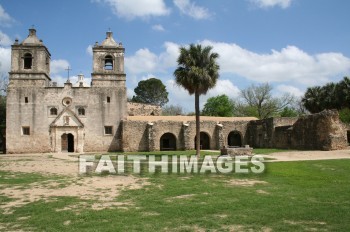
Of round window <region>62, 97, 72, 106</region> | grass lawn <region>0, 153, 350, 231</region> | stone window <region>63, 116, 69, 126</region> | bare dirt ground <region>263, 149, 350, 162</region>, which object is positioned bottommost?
grass lawn <region>0, 153, 350, 231</region>

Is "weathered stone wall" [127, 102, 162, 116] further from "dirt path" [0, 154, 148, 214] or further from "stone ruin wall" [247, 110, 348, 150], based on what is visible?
"dirt path" [0, 154, 148, 214]

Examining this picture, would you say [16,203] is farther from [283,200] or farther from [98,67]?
[98,67]

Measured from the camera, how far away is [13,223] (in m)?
6.57

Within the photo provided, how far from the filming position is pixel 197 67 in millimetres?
22328

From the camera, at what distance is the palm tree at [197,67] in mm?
22375

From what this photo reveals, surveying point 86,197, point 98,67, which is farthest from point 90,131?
point 86,197

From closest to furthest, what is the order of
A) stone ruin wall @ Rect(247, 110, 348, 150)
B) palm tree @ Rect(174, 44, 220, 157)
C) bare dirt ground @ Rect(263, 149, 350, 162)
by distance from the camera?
bare dirt ground @ Rect(263, 149, 350, 162) → palm tree @ Rect(174, 44, 220, 157) → stone ruin wall @ Rect(247, 110, 348, 150)

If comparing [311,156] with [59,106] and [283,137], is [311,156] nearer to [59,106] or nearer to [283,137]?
[283,137]

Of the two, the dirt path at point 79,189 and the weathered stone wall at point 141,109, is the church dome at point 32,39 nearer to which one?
the weathered stone wall at point 141,109

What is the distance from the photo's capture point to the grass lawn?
6246 mm

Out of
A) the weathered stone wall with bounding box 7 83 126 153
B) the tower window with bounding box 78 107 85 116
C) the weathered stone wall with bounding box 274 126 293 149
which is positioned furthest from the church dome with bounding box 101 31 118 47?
the weathered stone wall with bounding box 274 126 293 149

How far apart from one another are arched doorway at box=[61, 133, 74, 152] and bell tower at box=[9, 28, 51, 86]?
17.3 ft

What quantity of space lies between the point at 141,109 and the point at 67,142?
1607 cm

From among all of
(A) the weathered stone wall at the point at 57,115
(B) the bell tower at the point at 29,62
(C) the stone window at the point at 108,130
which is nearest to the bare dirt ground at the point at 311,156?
(C) the stone window at the point at 108,130
